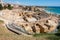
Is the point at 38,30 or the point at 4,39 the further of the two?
the point at 38,30

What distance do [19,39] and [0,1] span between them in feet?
149

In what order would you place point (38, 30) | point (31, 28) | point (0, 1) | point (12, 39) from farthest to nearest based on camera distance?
point (0, 1) → point (31, 28) → point (38, 30) → point (12, 39)

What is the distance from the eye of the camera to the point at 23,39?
9.61 metres

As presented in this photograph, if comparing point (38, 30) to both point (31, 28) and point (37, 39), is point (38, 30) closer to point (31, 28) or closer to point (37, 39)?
point (31, 28)

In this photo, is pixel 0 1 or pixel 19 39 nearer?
pixel 19 39

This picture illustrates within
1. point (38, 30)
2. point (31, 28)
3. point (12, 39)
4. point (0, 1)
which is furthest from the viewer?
point (0, 1)

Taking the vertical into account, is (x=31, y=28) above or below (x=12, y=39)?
below

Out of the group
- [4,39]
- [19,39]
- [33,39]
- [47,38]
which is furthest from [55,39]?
[4,39]

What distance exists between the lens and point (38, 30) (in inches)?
852

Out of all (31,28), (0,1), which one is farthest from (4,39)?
(0,1)

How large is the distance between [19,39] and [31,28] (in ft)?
45.2

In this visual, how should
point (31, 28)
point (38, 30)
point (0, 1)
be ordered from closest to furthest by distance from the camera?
1. point (38, 30)
2. point (31, 28)
3. point (0, 1)

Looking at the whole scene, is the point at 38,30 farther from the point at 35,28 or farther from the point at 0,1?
the point at 0,1

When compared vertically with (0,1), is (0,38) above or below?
above
